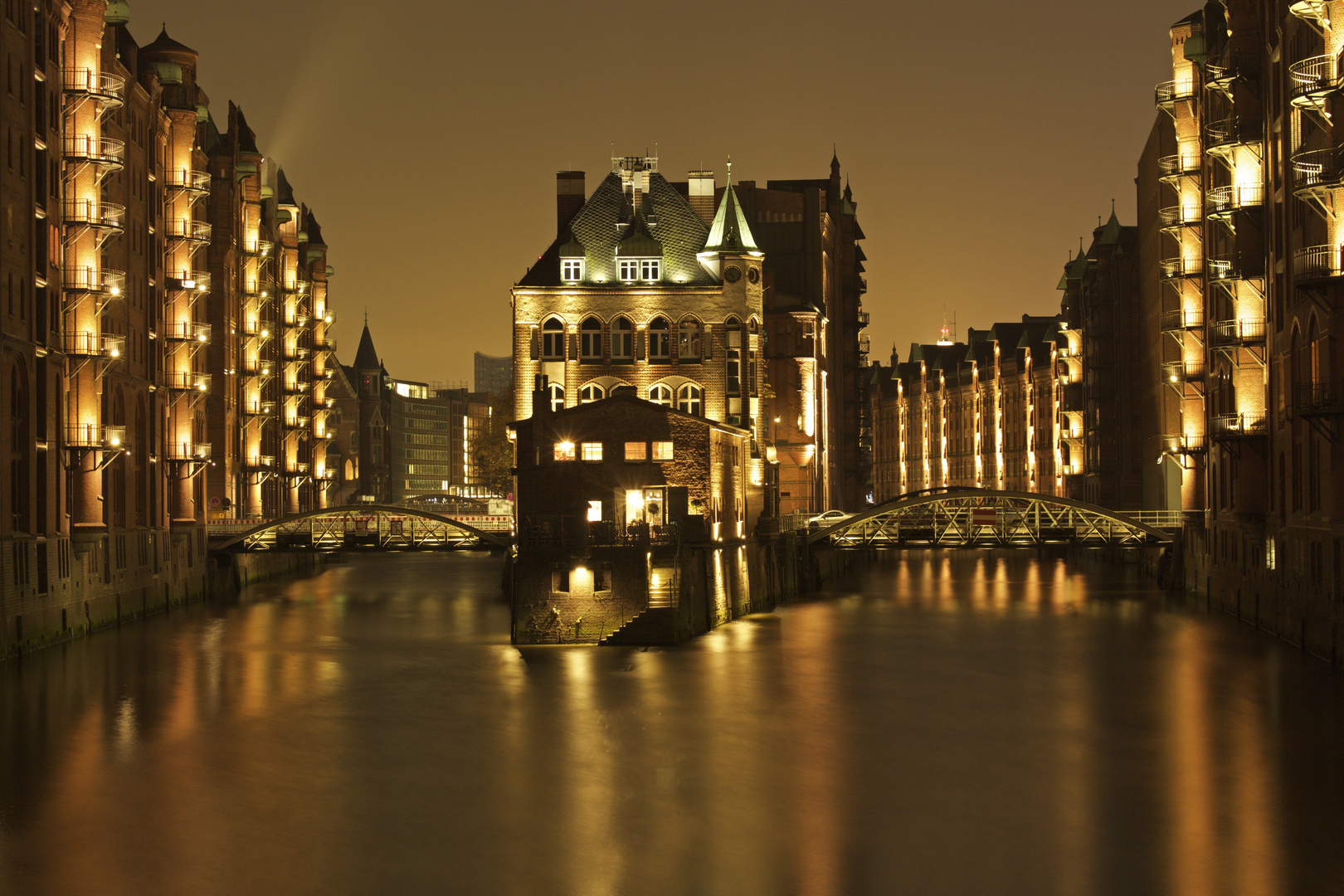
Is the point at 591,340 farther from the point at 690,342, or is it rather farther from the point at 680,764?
the point at 680,764

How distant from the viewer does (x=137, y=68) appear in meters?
74.2

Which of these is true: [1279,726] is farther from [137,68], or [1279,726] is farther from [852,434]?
[852,434]

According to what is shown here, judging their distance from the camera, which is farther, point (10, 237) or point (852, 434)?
point (852, 434)

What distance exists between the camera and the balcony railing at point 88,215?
55.7 metres

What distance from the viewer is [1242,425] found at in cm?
5725

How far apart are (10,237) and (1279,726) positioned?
39394 mm

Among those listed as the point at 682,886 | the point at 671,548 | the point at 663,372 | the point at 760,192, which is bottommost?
the point at 682,886

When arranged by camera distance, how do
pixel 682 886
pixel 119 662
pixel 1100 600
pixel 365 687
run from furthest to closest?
pixel 1100 600 → pixel 119 662 → pixel 365 687 → pixel 682 886

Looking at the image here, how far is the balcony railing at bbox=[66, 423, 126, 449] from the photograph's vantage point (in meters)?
55.7

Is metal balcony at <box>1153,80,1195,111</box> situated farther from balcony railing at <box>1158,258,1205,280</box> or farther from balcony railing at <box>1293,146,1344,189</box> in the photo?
balcony railing at <box>1293,146,1344,189</box>

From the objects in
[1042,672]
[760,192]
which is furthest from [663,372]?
[760,192]

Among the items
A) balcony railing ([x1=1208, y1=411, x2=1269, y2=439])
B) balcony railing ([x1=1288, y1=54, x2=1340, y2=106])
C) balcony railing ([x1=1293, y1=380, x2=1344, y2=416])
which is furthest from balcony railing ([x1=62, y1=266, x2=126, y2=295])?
balcony railing ([x1=1208, y1=411, x2=1269, y2=439])

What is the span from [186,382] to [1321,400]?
49.0 m

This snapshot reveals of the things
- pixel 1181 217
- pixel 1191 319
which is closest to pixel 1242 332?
pixel 1191 319
